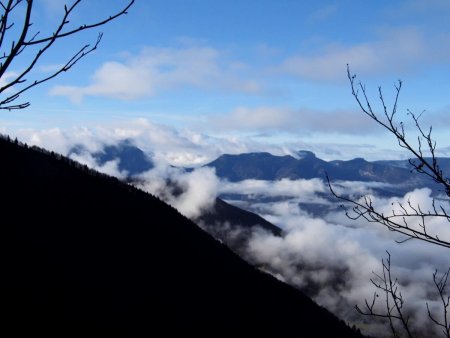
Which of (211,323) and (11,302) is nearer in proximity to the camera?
(11,302)

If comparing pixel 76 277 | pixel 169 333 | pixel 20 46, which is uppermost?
pixel 20 46

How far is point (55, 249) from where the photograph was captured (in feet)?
469

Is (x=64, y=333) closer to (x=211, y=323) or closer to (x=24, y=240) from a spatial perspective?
(x=24, y=240)

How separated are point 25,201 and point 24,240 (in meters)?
37.0

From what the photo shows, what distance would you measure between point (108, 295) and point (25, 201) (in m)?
60.9

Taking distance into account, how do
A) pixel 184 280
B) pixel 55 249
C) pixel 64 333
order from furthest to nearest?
pixel 184 280
pixel 55 249
pixel 64 333

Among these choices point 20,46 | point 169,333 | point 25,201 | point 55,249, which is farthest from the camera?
point 25,201

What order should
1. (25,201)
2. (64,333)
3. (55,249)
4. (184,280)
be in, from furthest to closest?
(184,280) → (25,201) → (55,249) → (64,333)

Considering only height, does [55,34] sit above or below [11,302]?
above

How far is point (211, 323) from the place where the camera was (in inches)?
Result: 6220

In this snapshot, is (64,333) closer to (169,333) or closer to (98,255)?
(169,333)

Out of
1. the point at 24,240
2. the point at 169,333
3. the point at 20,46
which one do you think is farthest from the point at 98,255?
the point at 20,46

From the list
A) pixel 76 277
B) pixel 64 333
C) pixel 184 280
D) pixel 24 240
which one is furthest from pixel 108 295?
pixel 184 280

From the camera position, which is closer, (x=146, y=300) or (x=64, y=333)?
(x=64, y=333)
